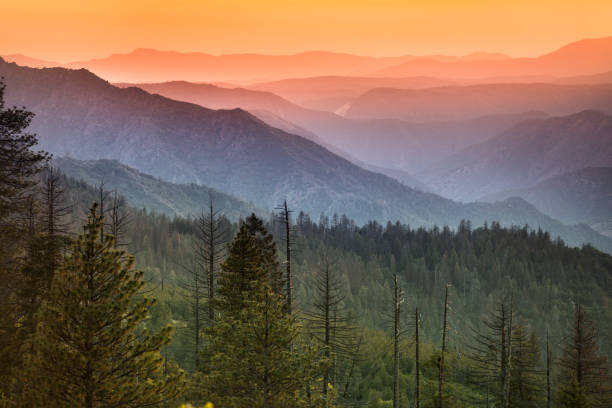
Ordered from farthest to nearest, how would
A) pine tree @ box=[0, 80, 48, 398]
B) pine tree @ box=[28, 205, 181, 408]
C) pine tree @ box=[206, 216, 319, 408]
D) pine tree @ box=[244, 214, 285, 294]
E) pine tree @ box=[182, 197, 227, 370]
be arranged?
pine tree @ box=[182, 197, 227, 370] → pine tree @ box=[244, 214, 285, 294] → pine tree @ box=[206, 216, 319, 408] → pine tree @ box=[0, 80, 48, 398] → pine tree @ box=[28, 205, 181, 408]

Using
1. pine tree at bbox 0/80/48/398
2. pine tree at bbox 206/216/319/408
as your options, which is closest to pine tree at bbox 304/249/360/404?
pine tree at bbox 206/216/319/408

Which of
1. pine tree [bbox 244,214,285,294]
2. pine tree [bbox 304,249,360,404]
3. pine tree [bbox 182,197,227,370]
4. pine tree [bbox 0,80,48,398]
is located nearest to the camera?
pine tree [bbox 0,80,48,398]

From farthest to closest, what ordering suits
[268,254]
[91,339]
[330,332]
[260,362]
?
[330,332] < [268,254] < [260,362] < [91,339]

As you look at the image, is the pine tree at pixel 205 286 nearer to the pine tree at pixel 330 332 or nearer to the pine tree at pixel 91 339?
the pine tree at pixel 330 332

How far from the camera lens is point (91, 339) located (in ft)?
58.0

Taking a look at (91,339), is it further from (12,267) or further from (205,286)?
(205,286)

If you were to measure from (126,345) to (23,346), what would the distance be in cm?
769

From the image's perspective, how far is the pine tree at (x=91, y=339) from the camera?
17.4 m

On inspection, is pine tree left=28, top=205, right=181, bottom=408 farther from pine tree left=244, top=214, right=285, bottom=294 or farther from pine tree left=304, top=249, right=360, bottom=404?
pine tree left=244, top=214, right=285, bottom=294

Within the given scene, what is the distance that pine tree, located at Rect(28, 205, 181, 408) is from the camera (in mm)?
17422

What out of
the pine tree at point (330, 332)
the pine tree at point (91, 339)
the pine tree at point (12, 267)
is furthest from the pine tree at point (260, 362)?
the pine tree at point (12, 267)

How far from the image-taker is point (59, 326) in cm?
1755

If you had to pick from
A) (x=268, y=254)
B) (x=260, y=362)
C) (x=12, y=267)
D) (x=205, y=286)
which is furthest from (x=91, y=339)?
(x=205, y=286)

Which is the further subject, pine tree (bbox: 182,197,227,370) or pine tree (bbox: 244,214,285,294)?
pine tree (bbox: 182,197,227,370)
